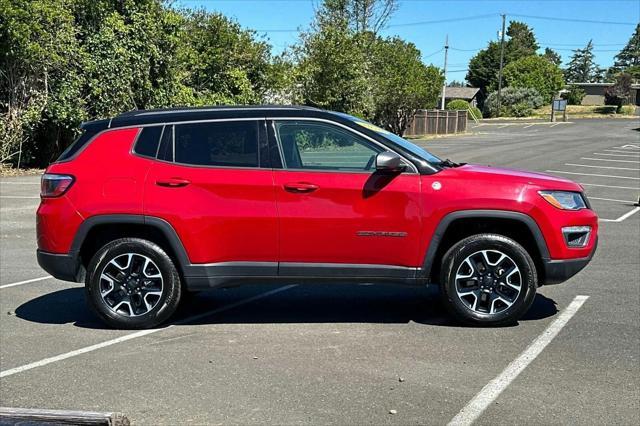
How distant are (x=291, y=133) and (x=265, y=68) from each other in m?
20.7

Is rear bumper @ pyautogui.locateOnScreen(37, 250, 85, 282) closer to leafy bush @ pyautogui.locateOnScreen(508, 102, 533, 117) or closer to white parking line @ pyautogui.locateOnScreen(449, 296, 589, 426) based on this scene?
white parking line @ pyautogui.locateOnScreen(449, 296, 589, 426)

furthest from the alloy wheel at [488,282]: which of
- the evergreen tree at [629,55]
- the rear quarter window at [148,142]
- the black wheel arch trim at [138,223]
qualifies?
the evergreen tree at [629,55]

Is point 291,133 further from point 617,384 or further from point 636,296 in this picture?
point 636,296

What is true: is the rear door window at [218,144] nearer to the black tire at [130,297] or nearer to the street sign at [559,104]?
the black tire at [130,297]

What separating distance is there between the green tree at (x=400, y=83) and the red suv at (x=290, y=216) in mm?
31225

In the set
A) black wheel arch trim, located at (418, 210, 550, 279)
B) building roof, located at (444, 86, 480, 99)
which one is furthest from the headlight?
building roof, located at (444, 86, 480, 99)

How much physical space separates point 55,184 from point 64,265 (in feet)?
2.30

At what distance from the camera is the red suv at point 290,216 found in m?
5.57

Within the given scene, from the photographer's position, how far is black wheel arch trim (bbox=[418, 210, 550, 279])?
18.1 feet

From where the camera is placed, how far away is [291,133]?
5.82 meters

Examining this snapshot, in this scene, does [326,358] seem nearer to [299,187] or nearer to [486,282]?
[299,187]

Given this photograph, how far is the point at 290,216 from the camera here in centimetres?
562

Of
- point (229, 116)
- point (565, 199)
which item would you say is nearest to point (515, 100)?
point (565, 199)

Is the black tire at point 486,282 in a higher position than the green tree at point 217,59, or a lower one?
lower
